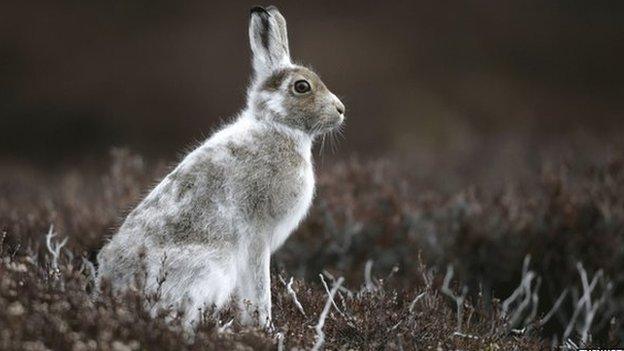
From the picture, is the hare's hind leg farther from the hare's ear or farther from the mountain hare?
the hare's ear

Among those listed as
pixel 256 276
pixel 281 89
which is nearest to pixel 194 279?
pixel 256 276

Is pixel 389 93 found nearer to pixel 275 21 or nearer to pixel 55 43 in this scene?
pixel 55 43

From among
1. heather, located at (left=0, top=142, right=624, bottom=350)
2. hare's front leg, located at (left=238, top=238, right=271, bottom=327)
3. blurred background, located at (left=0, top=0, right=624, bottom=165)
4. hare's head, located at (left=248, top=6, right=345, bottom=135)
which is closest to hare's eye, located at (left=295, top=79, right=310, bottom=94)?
hare's head, located at (left=248, top=6, right=345, bottom=135)

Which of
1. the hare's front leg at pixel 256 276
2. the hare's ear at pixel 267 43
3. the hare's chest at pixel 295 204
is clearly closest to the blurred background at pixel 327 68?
the hare's ear at pixel 267 43

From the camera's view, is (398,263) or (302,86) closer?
(302,86)

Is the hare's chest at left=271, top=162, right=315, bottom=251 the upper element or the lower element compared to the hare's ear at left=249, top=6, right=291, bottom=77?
lower

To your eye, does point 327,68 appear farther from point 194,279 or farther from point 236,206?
point 194,279
